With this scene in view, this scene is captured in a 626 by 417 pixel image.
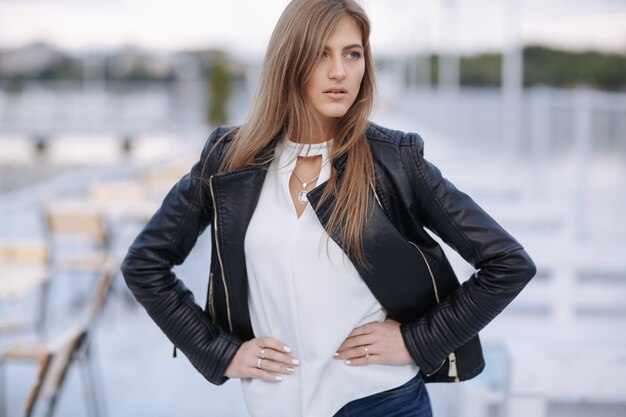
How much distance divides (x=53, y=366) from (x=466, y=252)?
5.29 ft

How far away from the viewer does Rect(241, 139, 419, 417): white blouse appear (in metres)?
1.47

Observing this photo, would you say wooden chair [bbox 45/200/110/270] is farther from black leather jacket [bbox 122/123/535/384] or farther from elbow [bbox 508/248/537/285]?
elbow [bbox 508/248/537/285]

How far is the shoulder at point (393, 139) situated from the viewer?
4.88ft

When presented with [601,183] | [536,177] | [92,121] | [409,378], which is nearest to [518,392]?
[409,378]

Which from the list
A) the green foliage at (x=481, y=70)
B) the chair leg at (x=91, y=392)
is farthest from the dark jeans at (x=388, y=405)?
the green foliage at (x=481, y=70)

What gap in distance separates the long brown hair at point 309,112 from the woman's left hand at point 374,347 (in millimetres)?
144

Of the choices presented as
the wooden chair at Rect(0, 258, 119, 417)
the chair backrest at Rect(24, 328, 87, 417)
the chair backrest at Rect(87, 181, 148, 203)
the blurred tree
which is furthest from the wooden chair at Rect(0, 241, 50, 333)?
the blurred tree

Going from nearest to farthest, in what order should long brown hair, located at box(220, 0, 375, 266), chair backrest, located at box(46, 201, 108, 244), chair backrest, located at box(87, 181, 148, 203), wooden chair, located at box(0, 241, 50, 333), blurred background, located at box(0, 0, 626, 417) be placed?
long brown hair, located at box(220, 0, 375, 266)
blurred background, located at box(0, 0, 626, 417)
wooden chair, located at box(0, 241, 50, 333)
chair backrest, located at box(46, 201, 108, 244)
chair backrest, located at box(87, 181, 148, 203)

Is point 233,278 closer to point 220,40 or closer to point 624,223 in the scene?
point 624,223

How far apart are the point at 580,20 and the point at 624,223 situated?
16.8 ft

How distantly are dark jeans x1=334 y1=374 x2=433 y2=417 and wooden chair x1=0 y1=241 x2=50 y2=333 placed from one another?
7.94 ft

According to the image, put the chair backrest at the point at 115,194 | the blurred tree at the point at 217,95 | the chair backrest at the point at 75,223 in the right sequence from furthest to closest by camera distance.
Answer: the blurred tree at the point at 217,95 → the chair backrest at the point at 115,194 → the chair backrest at the point at 75,223

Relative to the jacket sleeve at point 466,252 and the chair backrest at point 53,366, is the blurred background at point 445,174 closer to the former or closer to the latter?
the chair backrest at point 53,366

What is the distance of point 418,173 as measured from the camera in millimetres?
1462
